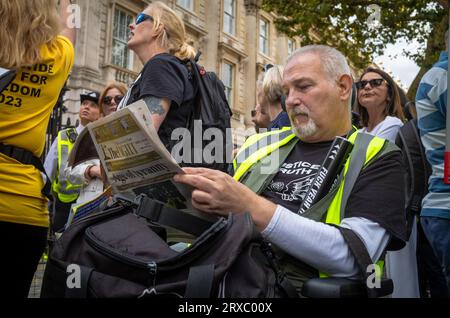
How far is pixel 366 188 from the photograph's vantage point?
5.71 ft

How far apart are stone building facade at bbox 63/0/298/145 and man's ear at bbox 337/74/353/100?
11958 mm

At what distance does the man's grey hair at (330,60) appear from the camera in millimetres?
2070

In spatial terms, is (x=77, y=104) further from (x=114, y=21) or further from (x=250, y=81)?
(x=250, y=81)

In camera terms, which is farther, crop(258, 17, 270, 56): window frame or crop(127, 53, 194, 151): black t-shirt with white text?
crop(258, 17, 270, 56): window frame

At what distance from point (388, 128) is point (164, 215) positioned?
2.55 meters

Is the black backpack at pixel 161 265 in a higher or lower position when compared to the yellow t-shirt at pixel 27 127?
lower

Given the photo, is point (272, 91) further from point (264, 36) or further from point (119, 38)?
point (264, 36)

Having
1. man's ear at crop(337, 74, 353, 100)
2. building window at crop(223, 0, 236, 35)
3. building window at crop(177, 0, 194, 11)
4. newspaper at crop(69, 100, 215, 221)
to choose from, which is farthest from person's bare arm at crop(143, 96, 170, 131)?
building window at crop(223, 0, 236, 35)

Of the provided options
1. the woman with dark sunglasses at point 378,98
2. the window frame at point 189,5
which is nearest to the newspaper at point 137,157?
the woman with dark sunglasses at point 378,98

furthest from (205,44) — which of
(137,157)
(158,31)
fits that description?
(137,157)

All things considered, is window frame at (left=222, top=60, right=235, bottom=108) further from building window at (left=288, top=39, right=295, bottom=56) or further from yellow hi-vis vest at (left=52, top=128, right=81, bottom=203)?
yellow hi-vis vest at (left=52, top=128, right=81, bottom=203)

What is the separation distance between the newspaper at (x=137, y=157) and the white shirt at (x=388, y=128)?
2344mm

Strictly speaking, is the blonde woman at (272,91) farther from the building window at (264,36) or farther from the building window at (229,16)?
the building window at (264,36)

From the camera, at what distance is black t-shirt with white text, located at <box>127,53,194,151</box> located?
8.14ft
